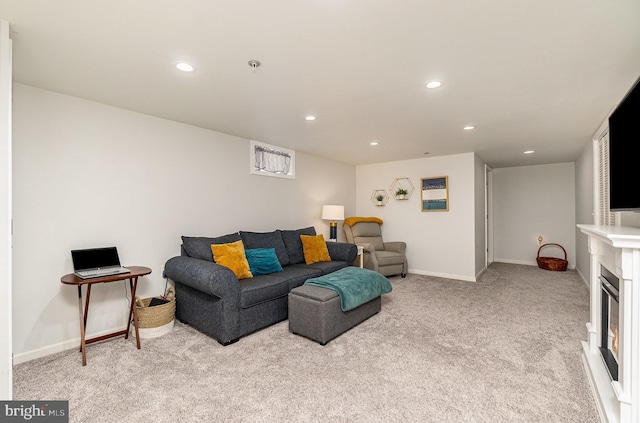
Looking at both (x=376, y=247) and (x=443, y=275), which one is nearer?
(x=443, y=275)

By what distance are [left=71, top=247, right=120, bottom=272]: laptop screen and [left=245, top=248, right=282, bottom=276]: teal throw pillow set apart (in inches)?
51.5

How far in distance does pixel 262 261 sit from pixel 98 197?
1.75 meters

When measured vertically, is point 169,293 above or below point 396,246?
below

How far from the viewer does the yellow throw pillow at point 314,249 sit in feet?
14.0

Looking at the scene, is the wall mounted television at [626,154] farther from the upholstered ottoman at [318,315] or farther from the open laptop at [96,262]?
the open laptop at [96,262]

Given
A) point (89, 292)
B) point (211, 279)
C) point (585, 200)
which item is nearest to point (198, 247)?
point (211, 279)

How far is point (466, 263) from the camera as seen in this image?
512 centimetres

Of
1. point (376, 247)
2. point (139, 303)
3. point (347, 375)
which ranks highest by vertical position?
point (376, 247)

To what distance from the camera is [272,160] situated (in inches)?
181

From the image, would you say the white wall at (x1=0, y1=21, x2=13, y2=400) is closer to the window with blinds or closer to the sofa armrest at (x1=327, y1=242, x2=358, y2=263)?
the sofa armrest at (x1=327, y1=242, x2=358, y2=263)

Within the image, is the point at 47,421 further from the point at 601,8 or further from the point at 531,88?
the point at 531,88

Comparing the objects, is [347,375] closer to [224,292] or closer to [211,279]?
[224,292]

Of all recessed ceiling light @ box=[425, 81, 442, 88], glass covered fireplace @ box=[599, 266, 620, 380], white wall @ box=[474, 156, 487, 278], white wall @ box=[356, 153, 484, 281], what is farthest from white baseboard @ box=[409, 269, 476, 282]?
recessed ceiling light @ box=[425, 81, 442, 88]

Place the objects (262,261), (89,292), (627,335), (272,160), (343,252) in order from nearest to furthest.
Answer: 1. (627,335)
2. (89,292)
3. (262,261)
4. (343,252)
5. (272,160)
